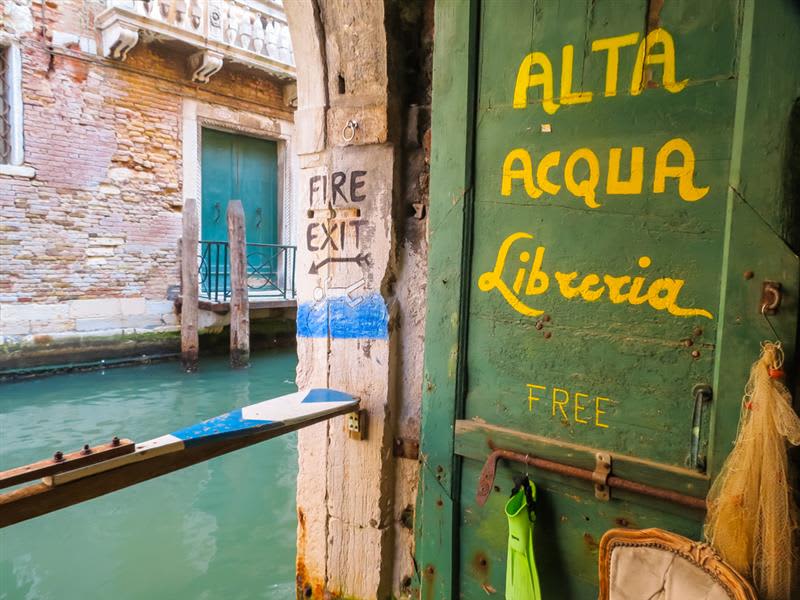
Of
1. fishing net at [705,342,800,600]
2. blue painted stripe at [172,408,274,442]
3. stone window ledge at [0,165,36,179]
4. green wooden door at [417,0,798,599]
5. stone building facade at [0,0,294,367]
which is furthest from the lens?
stone building facade at [0,0,294,367]

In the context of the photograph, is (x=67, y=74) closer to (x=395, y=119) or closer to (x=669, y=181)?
(x=395, y=119)

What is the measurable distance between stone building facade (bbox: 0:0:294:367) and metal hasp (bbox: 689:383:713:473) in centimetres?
823

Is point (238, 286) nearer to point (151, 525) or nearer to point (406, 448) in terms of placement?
point (151, 525)

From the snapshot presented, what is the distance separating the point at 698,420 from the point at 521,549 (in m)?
0.60

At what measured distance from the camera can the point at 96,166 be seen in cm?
782

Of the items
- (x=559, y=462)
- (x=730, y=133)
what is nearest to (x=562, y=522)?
(x=559, y=462)

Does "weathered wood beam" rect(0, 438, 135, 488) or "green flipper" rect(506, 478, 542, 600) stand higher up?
"weathered wood beam" rect(0, 438, 135, 488)

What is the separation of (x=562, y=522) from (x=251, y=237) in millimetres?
9815

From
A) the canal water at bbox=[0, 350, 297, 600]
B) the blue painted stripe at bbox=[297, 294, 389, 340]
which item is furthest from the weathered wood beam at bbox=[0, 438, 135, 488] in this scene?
the canal water at bbox=[0, 350, 297, 600]

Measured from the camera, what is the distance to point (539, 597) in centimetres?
148

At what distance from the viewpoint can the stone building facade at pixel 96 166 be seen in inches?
279

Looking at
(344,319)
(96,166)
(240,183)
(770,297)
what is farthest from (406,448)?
(240,183)

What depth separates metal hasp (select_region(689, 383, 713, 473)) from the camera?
4.25 ft

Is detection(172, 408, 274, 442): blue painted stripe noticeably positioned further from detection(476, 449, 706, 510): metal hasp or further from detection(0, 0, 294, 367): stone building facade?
detection(0, 0, 294, 367): stone building facade
